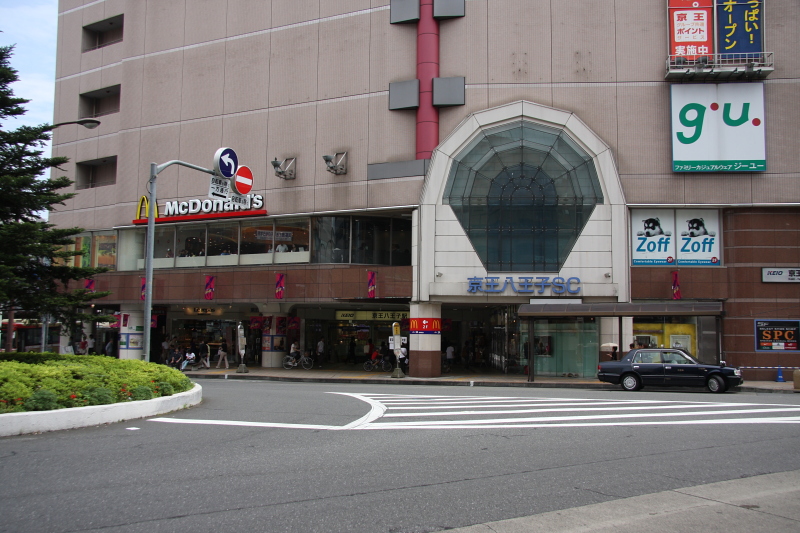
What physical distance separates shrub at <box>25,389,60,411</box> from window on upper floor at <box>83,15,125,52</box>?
38.2m

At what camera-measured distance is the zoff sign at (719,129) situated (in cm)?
2930

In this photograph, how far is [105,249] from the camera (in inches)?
1567

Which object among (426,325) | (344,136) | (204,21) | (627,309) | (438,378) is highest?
(204,21)

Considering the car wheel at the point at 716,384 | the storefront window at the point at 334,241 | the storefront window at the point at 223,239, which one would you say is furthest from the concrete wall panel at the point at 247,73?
the car wheel at the point at 716,384

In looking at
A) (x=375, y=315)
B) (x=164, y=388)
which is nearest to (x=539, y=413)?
(x=164, y=388)

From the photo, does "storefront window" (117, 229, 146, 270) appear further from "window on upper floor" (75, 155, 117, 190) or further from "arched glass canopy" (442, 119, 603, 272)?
"arched glass canopy" (442, 119, 603, 272)

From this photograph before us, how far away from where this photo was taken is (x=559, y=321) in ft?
95.2

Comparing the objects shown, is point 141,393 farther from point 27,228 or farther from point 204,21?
point 204,21

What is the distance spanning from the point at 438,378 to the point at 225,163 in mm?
15186

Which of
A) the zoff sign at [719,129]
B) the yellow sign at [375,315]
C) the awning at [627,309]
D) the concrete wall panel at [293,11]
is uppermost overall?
the concrete wall panel at [293,11]

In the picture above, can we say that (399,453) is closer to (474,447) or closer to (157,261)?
(474,447)

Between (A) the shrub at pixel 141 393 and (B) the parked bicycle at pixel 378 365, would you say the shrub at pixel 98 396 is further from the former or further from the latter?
(B) the parked bicycle at pixel 378 365

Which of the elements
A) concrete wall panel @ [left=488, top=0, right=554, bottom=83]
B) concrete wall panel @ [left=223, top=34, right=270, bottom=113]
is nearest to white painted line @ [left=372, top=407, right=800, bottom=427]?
concrete wall panel @ [left=488, top=0, right=554, bottom=83]

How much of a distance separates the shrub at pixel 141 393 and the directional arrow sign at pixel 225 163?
7699 millimetres
